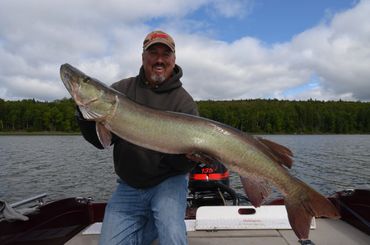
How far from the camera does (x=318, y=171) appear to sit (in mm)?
23547

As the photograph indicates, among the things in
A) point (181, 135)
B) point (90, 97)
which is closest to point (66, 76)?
point (90, 97)

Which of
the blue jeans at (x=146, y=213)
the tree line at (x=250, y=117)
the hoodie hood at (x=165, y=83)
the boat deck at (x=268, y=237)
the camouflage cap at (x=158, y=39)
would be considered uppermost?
the tree line at (x=250, y=117)

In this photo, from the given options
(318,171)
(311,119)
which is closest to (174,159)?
(318,171)

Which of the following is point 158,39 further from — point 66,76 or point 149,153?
point 149,153

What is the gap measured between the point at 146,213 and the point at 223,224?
2.07 m

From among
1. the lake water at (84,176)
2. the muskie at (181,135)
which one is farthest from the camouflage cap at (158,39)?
the lake water at (84,176)

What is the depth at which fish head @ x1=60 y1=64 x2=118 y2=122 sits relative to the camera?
143 inches

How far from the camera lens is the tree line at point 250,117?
89.9 metres

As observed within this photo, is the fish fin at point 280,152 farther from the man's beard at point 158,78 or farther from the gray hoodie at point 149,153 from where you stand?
the man's beard at point 158,78

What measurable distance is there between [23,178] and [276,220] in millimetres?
18023

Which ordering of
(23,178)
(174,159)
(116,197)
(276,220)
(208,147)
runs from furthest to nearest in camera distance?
(23,178) → (276,220) → (116,197) → (174,159) → (208,147)

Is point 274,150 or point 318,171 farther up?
point 274,150

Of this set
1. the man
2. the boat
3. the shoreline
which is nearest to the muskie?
the man

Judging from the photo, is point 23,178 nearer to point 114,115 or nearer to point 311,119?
point 114,115
